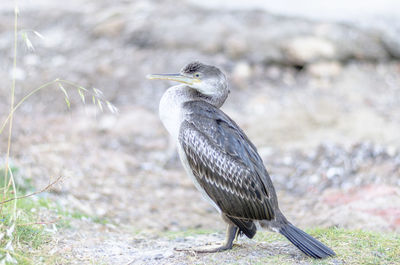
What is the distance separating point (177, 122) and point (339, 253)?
1.99 m

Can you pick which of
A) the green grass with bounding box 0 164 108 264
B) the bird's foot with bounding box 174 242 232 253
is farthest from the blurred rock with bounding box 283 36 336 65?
the bird's foot with bounding box 174 242 232 253

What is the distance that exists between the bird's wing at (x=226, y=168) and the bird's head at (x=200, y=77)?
44 cm

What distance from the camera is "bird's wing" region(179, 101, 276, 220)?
530 centimetres

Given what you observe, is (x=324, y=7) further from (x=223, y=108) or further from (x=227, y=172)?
(x=227, y=172)

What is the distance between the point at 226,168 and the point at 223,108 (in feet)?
19.7

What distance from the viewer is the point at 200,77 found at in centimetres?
579

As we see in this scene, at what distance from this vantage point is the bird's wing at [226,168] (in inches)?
209

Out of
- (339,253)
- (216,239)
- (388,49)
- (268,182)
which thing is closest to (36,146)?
(216,239)

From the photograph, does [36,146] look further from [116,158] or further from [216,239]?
[216,239]

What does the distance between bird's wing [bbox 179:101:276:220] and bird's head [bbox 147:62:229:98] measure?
44 centimetres

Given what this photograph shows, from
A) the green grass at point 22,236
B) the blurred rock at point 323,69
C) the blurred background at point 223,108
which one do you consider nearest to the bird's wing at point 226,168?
the blurred background at point 223,108

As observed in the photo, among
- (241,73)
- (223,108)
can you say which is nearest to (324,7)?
(241,73)

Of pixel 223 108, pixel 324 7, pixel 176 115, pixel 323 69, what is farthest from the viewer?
pixel 324 7

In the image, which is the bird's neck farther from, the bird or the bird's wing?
the bird's wing
